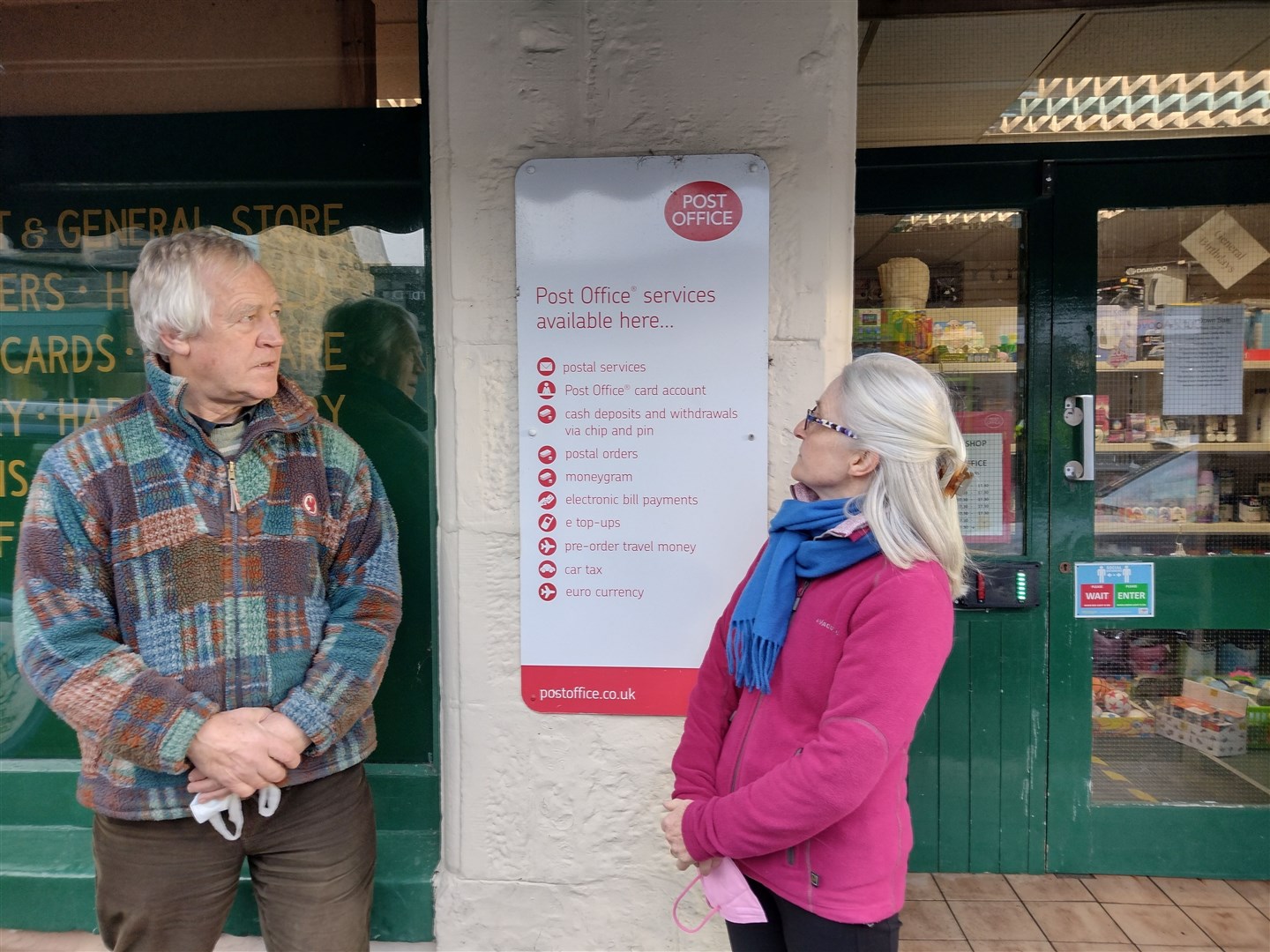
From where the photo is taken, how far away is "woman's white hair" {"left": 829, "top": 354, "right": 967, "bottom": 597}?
143 centimetres

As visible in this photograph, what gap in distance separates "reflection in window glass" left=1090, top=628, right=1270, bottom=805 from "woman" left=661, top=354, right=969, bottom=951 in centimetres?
198

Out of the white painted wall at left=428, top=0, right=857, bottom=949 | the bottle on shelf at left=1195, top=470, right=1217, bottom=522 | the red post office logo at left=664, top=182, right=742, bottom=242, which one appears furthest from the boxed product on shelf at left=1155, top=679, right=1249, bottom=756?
the red post office logo at left=664, top=182, right=742, bottom=242

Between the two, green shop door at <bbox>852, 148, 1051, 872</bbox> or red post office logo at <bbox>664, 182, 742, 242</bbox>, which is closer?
red post office logo at <bbox>664, 182, 742, 242</bbox>

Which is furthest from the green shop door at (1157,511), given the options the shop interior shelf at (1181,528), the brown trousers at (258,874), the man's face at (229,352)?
the man's face at (229,352)

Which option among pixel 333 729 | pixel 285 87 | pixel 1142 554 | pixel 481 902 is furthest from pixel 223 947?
pixel 1142 554

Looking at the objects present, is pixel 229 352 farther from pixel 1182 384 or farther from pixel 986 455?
pixel 1182 384

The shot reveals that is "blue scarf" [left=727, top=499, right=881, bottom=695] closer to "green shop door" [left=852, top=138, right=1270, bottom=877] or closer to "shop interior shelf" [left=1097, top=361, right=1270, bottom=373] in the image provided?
"green shop door" [left=852, top=138, right=1270, bottom=877]

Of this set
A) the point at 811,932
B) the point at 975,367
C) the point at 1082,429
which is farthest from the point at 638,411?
the point at 1082,429

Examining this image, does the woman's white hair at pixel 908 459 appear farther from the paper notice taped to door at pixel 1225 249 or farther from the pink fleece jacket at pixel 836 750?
the paper notice taped to door at pixel 1225 249

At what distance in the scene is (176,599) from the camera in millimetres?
1688

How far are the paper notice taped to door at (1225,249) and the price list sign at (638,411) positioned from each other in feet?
6.33

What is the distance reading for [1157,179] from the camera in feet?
9.66

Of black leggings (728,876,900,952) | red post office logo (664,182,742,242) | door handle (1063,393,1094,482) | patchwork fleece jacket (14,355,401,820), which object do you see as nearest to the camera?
black leggings (728,876,900,952)

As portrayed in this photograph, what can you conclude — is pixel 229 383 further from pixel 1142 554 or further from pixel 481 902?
pixel 1142 554
